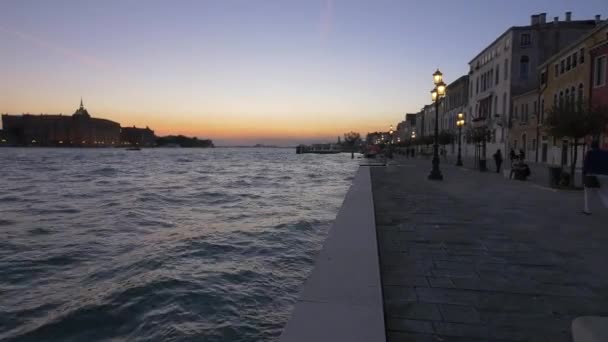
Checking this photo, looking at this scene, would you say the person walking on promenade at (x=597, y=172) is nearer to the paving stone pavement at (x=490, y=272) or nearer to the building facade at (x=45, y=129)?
the paving stone pavement at (x=490, y=272)

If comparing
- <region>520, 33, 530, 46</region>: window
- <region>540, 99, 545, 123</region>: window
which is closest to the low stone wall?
<region>540, 99, 545, 123</region>: window

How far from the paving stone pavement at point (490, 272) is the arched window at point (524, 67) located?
40886 millimetres

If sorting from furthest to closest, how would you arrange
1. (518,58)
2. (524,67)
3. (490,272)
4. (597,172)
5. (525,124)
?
1. (518,58)
2. (524,67)
3. (525,124)
4. (597,172)
5. (490,272)

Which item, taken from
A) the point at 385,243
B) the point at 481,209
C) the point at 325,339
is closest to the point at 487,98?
the point at 481,209

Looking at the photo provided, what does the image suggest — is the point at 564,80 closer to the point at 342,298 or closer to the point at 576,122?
the point at 576,122

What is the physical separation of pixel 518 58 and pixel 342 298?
48645 mm

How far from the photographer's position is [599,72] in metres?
25.5

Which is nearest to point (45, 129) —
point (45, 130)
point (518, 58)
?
point (45, 130)

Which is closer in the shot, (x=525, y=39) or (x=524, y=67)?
(x=525, y=39)

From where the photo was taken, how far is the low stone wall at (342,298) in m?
2.81

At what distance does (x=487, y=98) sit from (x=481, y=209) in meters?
47.7

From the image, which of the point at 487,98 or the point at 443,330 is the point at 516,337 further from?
the point at 487,98

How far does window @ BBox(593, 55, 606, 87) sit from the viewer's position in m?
24.8

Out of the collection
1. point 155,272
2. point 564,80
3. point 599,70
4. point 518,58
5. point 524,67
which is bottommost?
point 155,272
